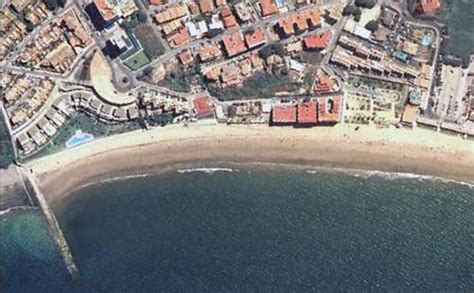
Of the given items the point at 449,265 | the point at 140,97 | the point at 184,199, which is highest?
the point at 140,97

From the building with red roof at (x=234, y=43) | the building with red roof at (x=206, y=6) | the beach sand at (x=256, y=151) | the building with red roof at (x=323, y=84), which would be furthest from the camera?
the building with red roof at (x=206, y=6)

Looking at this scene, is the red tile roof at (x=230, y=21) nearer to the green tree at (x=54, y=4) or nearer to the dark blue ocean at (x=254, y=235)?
the dark blue ocean at (x=254, y=235)

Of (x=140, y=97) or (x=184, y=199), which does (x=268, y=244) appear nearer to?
(x=184, y=199)

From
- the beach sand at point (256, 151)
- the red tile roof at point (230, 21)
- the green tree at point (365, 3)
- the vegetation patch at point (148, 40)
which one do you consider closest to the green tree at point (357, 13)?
the green tree at point (365, 3)

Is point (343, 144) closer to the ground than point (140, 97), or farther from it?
closer to the ground

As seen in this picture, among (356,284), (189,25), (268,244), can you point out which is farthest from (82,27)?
(356,284)
